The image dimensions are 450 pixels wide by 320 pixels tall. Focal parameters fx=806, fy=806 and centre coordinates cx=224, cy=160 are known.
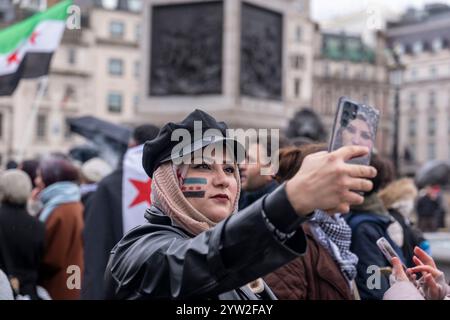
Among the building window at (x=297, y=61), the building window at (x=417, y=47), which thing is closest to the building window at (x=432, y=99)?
the building window at (x=417, y=47)

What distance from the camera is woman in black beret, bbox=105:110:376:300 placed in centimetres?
199

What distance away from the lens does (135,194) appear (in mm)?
5902

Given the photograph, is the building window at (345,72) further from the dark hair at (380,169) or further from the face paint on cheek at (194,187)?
the face paint on cheek at (194,187)

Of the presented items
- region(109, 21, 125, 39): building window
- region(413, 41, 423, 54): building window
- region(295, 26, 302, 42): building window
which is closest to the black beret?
region(295, 26, 302, 42): building window

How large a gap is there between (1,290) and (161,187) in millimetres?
1281

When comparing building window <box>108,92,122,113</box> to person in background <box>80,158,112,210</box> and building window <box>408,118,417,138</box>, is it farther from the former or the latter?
person in background <box>80,158,112,210</box>

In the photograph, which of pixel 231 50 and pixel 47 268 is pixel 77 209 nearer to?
pixel 47 268

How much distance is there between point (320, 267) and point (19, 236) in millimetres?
2884

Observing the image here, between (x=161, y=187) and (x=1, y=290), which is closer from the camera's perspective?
(x=161, y=187)

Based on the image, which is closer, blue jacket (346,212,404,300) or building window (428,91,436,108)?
blue jacket (346,212,404,300)

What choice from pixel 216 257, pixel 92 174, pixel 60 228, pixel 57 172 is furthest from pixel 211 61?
pixel 216 257

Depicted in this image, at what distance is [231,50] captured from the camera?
14953 millimetres

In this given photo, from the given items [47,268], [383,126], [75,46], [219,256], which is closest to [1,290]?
[219,256]

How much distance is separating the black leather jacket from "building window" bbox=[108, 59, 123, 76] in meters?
64.4
